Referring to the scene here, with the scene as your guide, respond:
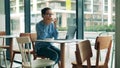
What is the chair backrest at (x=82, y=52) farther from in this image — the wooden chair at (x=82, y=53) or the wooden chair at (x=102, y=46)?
the wooden chair at (x=102, y=46)

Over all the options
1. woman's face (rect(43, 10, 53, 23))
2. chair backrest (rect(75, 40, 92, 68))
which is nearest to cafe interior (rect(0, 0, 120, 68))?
chair backrest (rect(75, 40, 92, 68))

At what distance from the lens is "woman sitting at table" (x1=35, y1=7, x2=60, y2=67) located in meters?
3.69

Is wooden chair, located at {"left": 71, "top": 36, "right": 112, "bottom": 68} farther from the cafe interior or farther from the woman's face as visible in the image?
the woman's face

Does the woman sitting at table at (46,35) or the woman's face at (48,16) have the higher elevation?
the woman's face at (48,16)

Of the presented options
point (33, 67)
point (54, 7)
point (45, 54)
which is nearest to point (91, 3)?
point (54, 7)

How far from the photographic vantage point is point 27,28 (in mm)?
5965

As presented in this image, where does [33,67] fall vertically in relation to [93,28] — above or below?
below

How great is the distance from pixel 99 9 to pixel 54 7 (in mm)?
1132

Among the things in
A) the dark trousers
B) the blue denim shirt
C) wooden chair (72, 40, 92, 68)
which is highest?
the blue denim shirt

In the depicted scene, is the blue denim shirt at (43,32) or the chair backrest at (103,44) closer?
the chair backrest at (103,44)

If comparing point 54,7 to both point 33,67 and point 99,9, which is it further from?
point 33,67

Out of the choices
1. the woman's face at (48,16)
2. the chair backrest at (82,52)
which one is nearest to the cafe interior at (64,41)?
the chair backrest at (82,52)

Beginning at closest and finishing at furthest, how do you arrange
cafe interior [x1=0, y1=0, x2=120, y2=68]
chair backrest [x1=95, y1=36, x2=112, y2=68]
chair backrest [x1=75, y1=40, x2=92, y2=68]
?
1. chair backrest [x1=75, y1=40, x2=92, y2=68]
2. cafe interior [x1=0, y1=0, x2=120, y2=68]
3. chair backrest [x1=95, y1=36, x2=112, y2=68]

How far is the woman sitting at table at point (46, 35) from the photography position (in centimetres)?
369
